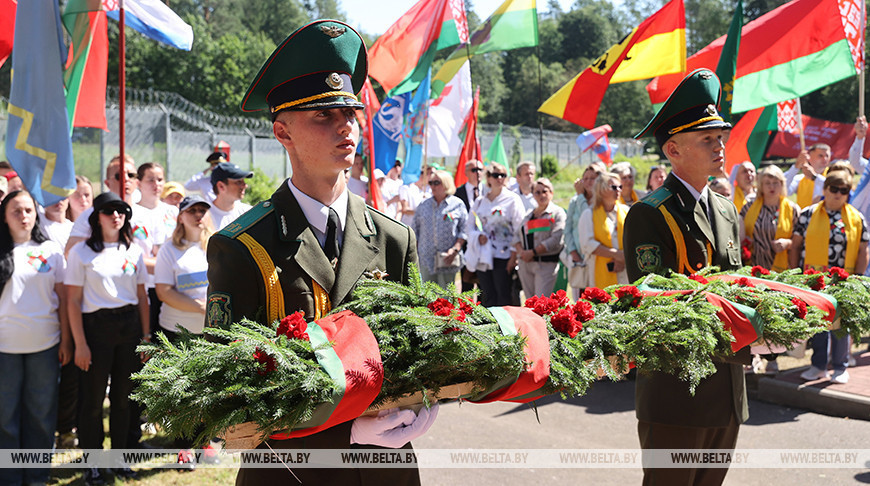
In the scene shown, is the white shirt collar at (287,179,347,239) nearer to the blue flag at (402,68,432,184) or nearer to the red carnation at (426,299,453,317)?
the red carnation at (426,299,453,317)

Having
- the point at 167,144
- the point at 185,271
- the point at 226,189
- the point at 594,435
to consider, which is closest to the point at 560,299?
the point at 185,271

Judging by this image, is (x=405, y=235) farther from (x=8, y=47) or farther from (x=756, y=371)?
(x=756, y=371)

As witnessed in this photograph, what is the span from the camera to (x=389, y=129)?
11.2 metres

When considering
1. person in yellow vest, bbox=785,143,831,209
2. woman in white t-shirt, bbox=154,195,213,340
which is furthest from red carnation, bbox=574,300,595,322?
person in yellow vest, bbox=785,143,831,209

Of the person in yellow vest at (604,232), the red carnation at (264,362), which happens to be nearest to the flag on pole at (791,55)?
the person in yellow vest at (604,232)

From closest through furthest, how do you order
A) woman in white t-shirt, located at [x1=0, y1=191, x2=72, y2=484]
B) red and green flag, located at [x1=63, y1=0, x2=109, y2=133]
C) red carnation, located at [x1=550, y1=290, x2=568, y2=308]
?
1. red carnation, located at [x1=550, y1=290, x2=568, y2=308]
2. woman in white t-shirt, located at [x1=0, y1=191, x2=72, y2=484]
3. red and green flag, located at [x1=63, y1=0, x2=109, y2=133]

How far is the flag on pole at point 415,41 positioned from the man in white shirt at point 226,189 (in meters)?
3.29

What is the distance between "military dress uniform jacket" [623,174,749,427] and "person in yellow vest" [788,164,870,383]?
3.90m

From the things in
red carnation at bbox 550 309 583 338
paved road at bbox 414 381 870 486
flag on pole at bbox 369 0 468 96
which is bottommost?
paved road at bbox 414 381 870 486

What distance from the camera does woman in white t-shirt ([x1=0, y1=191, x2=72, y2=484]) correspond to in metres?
4.99

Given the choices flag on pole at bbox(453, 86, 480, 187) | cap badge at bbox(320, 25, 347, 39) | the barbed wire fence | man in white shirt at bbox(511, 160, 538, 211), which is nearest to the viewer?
cap badge at bbox(320, 25, 347, 39)

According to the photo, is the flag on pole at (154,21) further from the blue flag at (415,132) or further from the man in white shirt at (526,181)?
the man in white shirt at (526,181)

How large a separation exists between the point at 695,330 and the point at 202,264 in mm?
3956

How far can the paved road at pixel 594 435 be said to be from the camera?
17.5 ft
